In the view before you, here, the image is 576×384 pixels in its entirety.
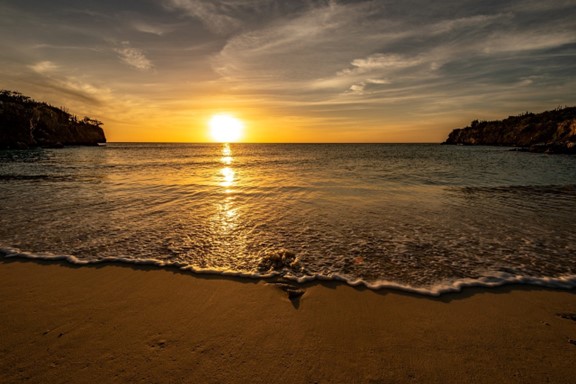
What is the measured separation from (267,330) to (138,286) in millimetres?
2537

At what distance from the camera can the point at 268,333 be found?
3.29 m

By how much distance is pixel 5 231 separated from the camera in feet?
23.2

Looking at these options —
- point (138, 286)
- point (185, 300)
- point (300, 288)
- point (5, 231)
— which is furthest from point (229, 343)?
point (5, 231)

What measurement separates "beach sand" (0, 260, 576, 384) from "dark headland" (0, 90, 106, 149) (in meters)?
88.0

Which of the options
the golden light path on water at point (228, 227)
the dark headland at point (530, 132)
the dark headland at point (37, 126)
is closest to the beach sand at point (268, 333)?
the golden light path on water at point (228, 227)

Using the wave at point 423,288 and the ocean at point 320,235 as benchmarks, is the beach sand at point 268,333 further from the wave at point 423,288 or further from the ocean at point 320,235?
the ocean at point 320,235

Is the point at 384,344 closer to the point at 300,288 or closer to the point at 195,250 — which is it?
the point at 300,288

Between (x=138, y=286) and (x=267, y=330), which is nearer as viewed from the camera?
(x=267, y=330)

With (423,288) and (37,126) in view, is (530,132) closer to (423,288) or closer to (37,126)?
(423,288)

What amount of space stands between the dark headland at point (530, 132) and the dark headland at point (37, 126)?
122305mm

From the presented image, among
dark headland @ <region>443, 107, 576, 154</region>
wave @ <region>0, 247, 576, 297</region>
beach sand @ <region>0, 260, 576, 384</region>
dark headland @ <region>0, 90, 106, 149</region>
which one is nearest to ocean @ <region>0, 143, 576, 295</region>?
wave @ <region>0, 247, 576, 297</region>

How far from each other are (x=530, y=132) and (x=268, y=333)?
415 ft

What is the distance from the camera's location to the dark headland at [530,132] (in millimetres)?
60412

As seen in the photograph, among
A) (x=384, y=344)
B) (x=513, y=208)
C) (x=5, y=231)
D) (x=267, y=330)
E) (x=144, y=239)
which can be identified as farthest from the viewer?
(x=513, y=208)
